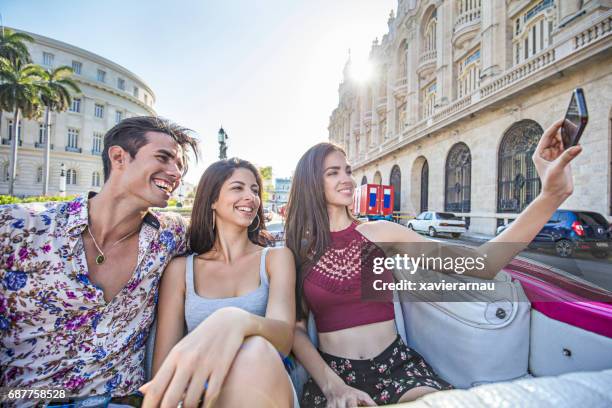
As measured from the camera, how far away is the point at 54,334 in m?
1.40

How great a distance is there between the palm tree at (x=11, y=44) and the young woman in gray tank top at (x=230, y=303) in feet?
108

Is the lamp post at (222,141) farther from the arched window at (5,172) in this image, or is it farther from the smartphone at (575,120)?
the arched window at (5,172)

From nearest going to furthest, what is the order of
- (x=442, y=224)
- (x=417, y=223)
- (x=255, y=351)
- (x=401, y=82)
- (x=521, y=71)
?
1. (x=255, y=351)
2. (x=521, y=71)
3. (x=442, y=224)
4. (x=417, y=223)
5. (x=401, y=82)

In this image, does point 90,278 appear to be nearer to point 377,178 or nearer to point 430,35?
point 430,35

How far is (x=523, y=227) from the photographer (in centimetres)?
162

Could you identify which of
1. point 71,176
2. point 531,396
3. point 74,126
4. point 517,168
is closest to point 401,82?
point 517,168

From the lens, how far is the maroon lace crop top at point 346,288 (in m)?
1.74

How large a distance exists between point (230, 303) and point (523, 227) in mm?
1911

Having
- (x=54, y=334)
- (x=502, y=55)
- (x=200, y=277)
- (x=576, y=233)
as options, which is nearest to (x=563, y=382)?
(x=200, y=277)

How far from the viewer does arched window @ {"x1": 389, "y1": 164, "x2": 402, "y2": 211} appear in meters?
24.5

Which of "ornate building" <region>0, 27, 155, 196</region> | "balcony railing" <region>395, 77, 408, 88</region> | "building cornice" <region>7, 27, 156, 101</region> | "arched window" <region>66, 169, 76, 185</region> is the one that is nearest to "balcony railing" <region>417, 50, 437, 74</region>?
"balcony railing" <region>395, 77, 408, 88</region>

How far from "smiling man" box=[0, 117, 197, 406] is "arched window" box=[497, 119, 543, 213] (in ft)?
50.9

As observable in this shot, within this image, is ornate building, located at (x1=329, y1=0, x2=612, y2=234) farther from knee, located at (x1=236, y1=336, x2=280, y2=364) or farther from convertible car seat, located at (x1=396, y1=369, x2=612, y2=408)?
knee, located at (x1=236, y1=336, x2=280, y2=364)

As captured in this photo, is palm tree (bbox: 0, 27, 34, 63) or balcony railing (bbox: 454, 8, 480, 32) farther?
palm tree (bbox: 0, 27, 34, 63)
